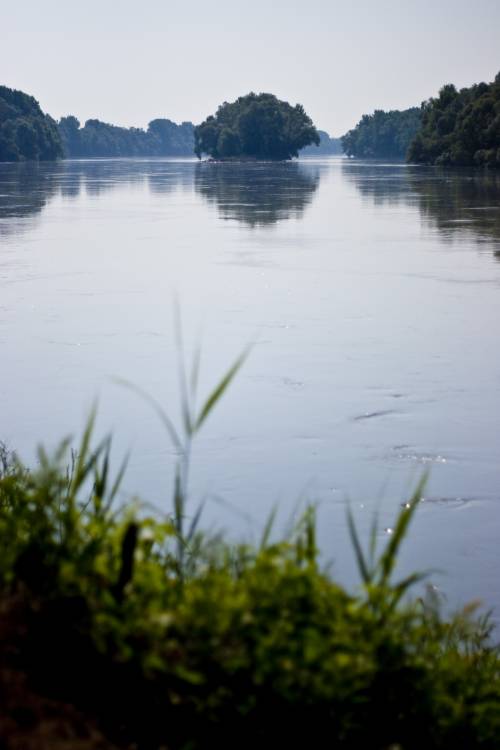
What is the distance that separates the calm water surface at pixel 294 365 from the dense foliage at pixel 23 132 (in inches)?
4275

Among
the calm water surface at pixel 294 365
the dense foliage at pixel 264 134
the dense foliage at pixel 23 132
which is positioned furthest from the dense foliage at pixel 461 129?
the calm water surface at pixel 294 365

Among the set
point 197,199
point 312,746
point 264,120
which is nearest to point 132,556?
point 312,746

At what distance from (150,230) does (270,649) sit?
2876 cm

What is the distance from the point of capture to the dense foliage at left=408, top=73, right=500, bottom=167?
8200 centimetres

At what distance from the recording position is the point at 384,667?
3.58 metres

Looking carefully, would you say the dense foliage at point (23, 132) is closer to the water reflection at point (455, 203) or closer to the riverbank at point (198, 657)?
the water reflection at point (455, 203)

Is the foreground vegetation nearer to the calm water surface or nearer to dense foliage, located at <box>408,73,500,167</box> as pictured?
the calm water surface

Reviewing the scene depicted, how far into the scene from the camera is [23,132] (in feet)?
451

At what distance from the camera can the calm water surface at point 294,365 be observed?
28.2ft

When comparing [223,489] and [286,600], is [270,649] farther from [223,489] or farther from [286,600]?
[223,489]

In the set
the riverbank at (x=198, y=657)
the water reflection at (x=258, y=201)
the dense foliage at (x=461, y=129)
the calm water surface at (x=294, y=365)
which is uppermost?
the dense foliage at (x=461, y=129)

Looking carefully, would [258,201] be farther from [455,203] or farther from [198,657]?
[198,657]

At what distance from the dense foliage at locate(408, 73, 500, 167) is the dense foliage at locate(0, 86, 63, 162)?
50.3m

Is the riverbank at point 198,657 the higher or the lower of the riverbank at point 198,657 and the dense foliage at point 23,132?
the lower
